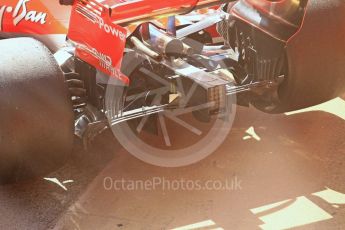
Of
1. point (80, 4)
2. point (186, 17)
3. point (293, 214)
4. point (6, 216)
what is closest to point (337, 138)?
point (293, 214)

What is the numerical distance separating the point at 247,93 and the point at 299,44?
0.46 m

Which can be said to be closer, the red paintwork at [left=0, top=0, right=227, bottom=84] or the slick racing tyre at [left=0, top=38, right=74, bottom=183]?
the slick racing tyre at [left=0, top=38, right=74, bottom=183]

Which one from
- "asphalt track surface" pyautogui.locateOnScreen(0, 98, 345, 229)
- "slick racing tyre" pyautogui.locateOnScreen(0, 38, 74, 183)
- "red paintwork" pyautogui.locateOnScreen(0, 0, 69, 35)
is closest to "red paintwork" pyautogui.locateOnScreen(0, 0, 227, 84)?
"slick racing tyre" pyautogui.locateOnScreen(0, 38, 74, 183)

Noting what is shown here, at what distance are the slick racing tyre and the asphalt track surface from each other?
375 millimetres

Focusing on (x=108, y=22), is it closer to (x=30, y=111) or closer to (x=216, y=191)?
(x=30, y=111)

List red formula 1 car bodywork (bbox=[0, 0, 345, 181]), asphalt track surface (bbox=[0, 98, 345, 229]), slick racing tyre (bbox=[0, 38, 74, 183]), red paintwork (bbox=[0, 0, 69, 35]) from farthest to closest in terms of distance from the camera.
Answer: red paintwork (bbox=[0, 0, 69, 35]), asphalt track surface (bbox=[0, 98, 345, 229]), red formula 1 car bodywork (bbox=[0, 0, 345, 181]), slick racing tyre (bbox=[0, 38, 74, 183])

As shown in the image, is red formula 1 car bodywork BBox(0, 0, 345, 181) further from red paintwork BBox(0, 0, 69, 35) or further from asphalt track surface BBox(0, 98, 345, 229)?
red paintwork BBox(0, 0, 69, 35)

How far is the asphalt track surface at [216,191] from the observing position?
3.03 m

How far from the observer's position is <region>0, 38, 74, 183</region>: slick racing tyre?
2730mm

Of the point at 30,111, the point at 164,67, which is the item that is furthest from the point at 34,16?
the point at 30,111

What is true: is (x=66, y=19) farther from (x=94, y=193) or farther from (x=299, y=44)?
(x=299, y=44)

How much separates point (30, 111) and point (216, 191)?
45.1 inches

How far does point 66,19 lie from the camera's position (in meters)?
4.41

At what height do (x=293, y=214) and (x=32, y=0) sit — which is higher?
(x=32, y=0)
